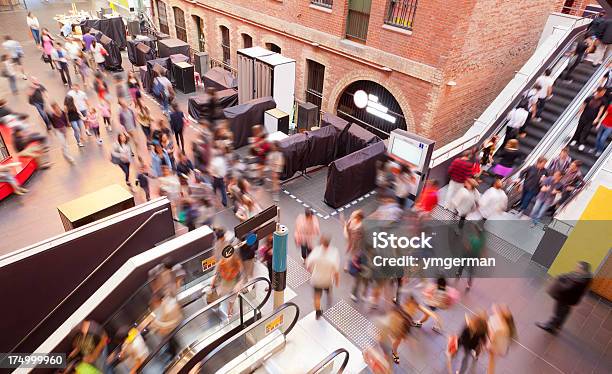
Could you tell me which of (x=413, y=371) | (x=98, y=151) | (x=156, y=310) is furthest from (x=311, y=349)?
(x=98, y=151)

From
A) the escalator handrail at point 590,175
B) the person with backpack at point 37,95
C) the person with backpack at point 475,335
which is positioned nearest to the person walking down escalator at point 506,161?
the escalator handrail at point 590,175

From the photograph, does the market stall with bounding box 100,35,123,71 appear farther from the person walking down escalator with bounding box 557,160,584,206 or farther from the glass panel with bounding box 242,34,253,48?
the person walking down escalator with bounding box 557,160,584,206

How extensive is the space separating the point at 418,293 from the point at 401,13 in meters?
8.43

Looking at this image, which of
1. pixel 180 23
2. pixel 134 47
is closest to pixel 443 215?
pixel 134 47

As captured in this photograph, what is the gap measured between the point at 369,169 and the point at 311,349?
5.61 metres

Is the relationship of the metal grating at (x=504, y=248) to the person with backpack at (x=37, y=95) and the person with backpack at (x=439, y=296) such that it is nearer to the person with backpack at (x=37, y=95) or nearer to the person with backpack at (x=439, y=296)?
the person with backpack at (x=439, y=296)

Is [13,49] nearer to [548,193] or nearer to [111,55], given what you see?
[111,55]

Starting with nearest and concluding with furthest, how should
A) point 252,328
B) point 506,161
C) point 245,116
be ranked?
point 252,328 → point 506,161 → point 245,116

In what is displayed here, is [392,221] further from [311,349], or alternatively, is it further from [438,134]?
[438,134]

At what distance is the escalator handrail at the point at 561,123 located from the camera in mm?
11273

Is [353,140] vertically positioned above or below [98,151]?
above

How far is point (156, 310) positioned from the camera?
596 centimetres

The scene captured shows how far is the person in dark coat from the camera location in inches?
246

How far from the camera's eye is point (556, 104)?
1231 cm
